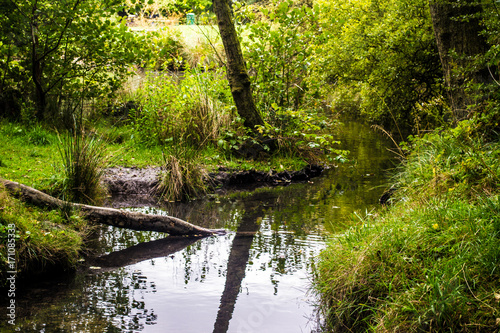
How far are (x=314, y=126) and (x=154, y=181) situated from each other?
3.53 meters

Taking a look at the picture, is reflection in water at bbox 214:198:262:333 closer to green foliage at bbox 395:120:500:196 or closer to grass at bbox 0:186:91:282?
grass at bbox 0:186:91:282

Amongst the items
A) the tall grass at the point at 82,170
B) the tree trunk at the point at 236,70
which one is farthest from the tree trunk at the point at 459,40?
the tall grass at the point at 82,170

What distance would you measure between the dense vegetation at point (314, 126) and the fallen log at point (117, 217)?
0.27 metres

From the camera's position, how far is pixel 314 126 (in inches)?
378

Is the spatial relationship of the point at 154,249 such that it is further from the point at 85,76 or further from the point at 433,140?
the point at 85,76

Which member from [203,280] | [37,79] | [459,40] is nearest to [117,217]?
[203,280]

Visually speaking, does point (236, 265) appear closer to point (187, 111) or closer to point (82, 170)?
point (82, 170)

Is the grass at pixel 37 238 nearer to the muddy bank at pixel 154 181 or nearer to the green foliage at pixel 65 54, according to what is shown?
the muddy bank at pixel 154 181

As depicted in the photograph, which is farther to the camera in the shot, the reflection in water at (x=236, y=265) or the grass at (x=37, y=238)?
the grass at (x=37, y=238)

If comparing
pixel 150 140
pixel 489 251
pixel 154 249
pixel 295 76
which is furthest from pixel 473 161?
pixel 150 140

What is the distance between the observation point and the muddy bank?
7.77 metres

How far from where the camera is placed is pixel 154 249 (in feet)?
17.9

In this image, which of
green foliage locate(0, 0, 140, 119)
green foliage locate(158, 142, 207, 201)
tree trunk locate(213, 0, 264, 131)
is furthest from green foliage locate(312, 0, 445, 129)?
green foliage locate(0, 0, 140, 119)

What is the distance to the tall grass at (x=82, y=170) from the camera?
5938 millimetres
